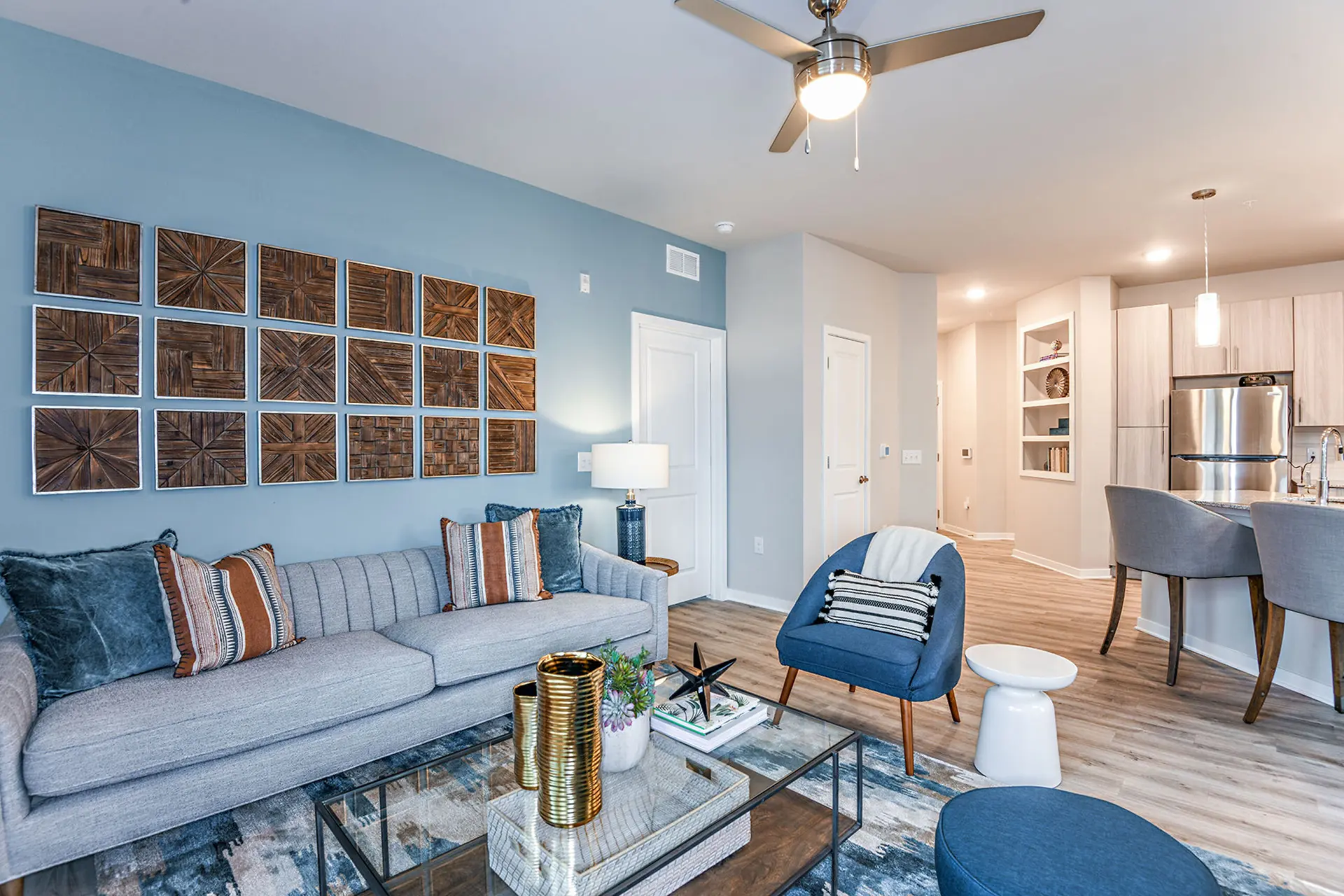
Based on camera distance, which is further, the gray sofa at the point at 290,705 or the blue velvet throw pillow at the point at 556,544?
the blue velvet throw pillow at the point at 556,544

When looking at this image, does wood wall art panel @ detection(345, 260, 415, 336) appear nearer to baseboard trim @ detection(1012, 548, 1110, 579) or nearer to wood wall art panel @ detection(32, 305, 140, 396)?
wood wall art panel @ detection(32, 305, 140, 396)

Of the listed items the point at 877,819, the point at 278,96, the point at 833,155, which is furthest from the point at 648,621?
the point at 278,96

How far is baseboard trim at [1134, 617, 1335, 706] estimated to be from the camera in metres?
2.97

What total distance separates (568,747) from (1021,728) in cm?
169

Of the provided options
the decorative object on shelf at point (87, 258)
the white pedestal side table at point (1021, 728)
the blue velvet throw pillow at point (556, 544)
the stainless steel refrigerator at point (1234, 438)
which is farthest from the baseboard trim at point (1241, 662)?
the decorative object on shelf at point (87, 258)

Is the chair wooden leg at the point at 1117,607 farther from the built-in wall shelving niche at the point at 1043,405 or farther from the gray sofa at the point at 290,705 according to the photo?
the built-in wall shelving niche at the point at 1043,405

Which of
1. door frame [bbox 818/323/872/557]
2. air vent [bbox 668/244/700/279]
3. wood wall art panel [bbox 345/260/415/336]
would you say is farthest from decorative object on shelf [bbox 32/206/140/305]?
door frame [bbox 818/323/872/557]

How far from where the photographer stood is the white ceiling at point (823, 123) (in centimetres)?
225

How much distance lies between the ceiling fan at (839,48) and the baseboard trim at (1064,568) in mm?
5244

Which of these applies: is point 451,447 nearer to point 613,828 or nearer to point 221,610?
point 221,610

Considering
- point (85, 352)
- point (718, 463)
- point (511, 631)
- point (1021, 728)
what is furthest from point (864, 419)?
point (85, 352)

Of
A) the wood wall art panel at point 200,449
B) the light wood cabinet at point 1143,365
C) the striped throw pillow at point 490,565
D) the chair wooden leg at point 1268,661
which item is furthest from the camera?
the light wood cabinet at point 1143,365

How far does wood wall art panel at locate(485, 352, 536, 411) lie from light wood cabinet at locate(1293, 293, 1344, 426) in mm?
5941

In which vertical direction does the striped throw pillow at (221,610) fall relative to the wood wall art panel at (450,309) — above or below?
below
